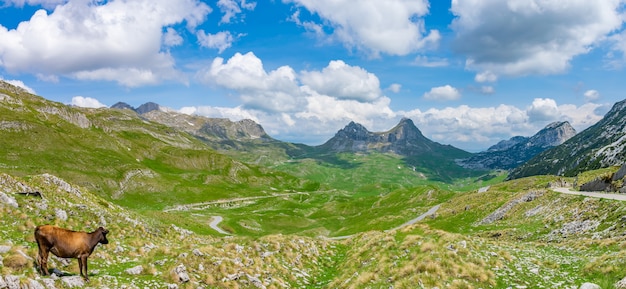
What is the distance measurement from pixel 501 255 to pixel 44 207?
38.2 m

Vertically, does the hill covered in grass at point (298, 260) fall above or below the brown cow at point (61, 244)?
below

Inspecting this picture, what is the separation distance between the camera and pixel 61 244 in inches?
651

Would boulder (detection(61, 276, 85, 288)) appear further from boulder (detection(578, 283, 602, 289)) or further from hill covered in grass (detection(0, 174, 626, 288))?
boulder (detection(578, 283, 602, 289))

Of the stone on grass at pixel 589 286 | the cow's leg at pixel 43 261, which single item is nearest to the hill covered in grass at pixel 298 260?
the cow's leg at pixel 43 261

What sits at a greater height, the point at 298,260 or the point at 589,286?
the point at 589,286

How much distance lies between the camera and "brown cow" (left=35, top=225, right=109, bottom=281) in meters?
16.2

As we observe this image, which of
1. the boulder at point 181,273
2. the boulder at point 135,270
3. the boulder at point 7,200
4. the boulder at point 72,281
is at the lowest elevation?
the boulder at point 181,273

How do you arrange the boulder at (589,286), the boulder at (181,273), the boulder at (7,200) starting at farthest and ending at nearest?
the boulder at (7,200), the boulder at (181,273), the boulder at (589,286)

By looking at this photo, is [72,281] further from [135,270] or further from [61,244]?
[135,270]

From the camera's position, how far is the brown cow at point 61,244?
16.2m

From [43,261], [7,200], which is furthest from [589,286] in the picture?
[7,200]

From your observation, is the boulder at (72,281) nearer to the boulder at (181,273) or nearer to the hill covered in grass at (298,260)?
the hill covered in grass at (298,260)

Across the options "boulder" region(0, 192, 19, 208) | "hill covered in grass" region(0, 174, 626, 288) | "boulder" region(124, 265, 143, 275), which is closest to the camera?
"hill covered in grass" region(0, 174, 626, 288)

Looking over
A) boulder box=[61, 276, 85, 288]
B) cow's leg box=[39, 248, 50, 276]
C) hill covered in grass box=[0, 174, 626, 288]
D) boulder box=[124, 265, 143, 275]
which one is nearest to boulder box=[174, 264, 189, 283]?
hill covered in grass box=[0, 174, 626, 288]
